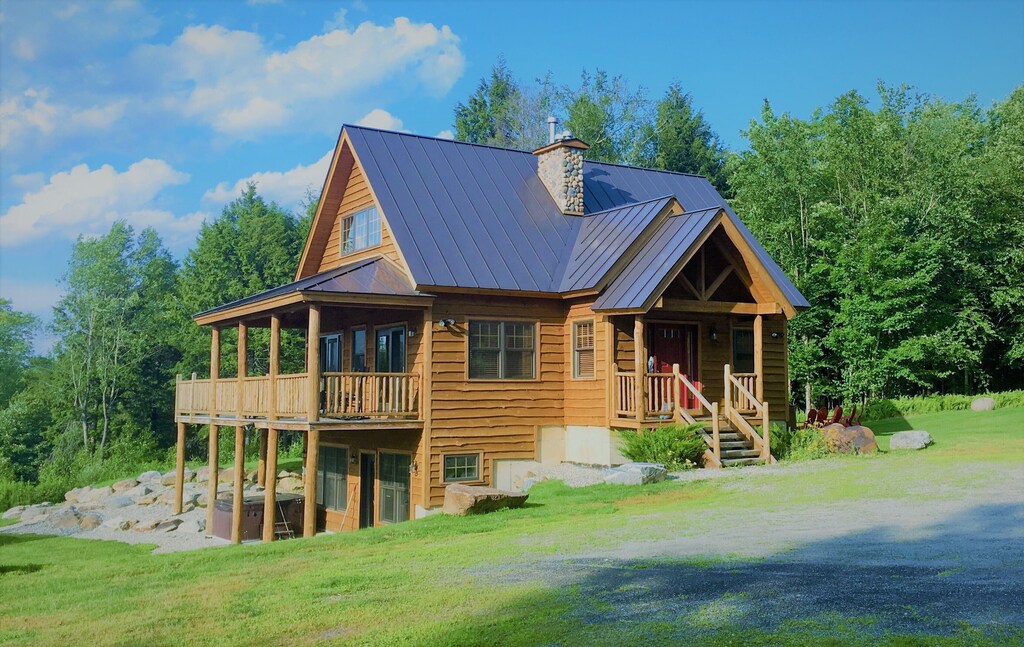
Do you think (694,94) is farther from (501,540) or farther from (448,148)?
(501,540)

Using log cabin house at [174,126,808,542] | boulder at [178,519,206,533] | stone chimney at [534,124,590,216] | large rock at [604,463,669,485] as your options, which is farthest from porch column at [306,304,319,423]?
boulder at [178,519,206,533]

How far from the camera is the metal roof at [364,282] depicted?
63.1 ft

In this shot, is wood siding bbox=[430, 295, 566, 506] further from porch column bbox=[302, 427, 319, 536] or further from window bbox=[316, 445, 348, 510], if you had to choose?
window bbox=[316, 445, 348, 510]

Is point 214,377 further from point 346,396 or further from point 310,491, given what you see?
point 310,491

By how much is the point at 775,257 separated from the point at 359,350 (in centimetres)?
2150

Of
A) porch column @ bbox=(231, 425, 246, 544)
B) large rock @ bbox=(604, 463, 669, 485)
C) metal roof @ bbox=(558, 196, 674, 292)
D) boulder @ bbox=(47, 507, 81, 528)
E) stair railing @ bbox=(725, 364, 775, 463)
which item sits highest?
metal roof @ bbox=(558, 196, 674, 292)

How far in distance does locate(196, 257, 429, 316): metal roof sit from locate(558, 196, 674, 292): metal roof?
3.74 meters

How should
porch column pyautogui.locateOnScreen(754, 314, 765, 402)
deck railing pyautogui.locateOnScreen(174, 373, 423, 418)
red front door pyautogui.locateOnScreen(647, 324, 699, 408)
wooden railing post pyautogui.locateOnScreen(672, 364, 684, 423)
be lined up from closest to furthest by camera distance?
deck railing pyautogui.locateOnScreen(174, 373, 423, 418) → wooden railing post pyautogui.locateOnScreen(672, 364, 684, 423) → porch column pyautogui.locateOnScreen(754, 314, 765, 402) → red front door pyautogui.locateOnScreen(647, 324, 699, 408)

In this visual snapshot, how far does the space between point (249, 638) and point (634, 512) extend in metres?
7.64

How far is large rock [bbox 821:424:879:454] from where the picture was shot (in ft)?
69.5

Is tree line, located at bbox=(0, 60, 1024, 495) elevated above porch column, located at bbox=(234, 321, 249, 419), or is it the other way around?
tree line, located at bbox=(0, 60, 1024, 495)

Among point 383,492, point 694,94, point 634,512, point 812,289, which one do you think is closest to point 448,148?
point 383,492

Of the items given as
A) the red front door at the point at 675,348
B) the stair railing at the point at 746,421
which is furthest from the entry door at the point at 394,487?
the stair railing at the point at 746,421

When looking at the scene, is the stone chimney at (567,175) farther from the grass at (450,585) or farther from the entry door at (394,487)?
the grass at (450,585)
